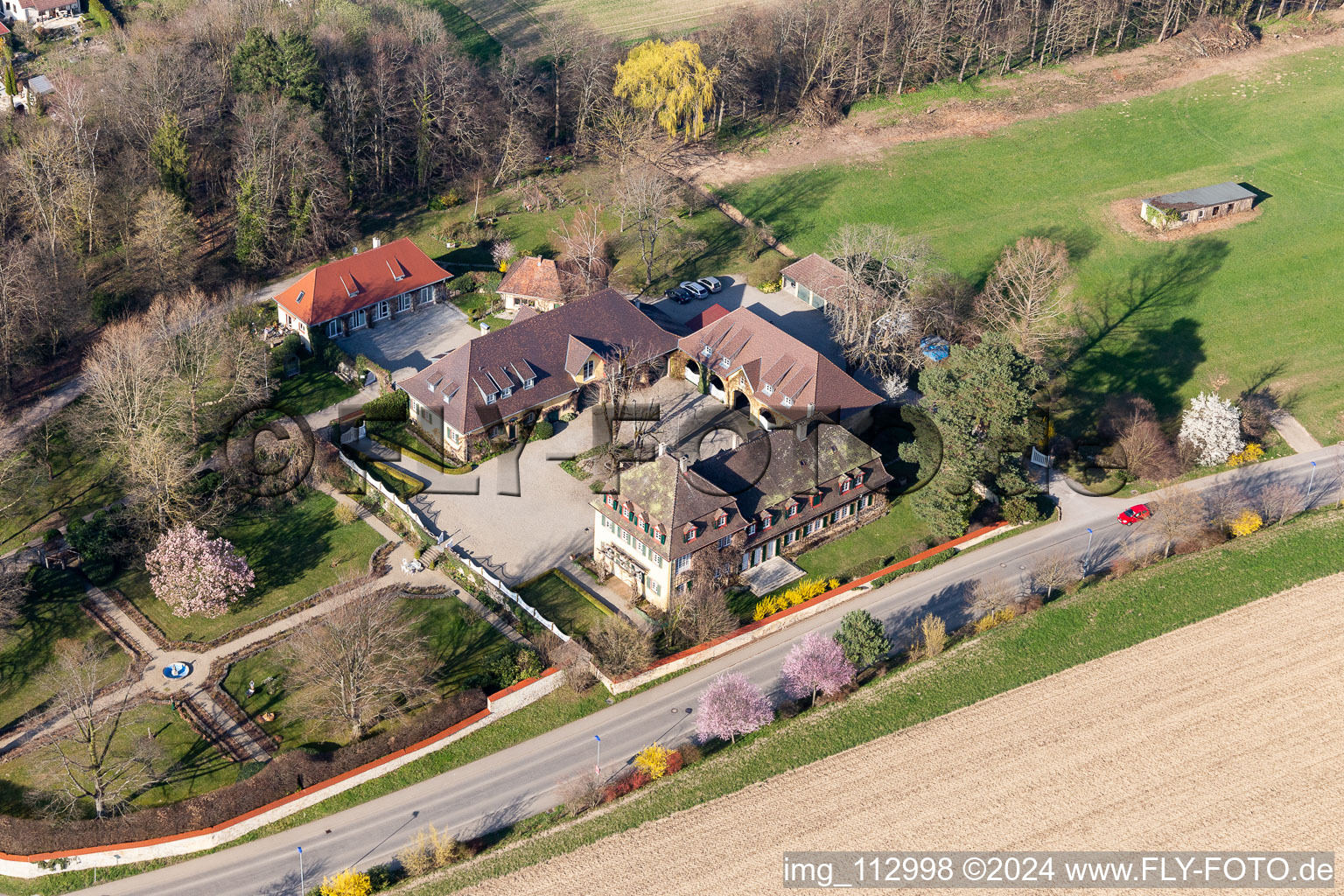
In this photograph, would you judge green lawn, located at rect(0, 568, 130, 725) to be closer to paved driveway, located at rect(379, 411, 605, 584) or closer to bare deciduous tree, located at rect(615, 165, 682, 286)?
paved driveway, located at rect(379, 411, 605, 584)

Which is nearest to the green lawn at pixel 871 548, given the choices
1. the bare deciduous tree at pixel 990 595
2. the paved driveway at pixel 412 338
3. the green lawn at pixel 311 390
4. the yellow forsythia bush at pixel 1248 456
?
the bare deciduous tree at pixel 990 595

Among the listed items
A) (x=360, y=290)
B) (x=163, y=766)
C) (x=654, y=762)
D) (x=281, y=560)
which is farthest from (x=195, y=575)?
(x=360, y=290)

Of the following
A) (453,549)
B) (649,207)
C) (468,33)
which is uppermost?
(468,33)

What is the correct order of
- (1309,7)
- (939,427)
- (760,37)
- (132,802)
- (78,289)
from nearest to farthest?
(132,802) < (939,427) < (78,289) < (760,37) < (1309,7)

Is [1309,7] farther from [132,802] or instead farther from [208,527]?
[132,802]

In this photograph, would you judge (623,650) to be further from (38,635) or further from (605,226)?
(605,226)

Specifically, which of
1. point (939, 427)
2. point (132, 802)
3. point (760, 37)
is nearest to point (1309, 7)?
point (760, 37)
